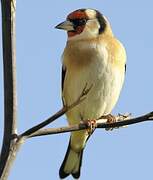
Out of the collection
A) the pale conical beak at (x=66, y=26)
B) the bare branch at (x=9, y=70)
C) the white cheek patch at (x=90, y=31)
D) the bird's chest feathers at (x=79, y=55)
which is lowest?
the bird's chest feathers at (x=79, y=55)

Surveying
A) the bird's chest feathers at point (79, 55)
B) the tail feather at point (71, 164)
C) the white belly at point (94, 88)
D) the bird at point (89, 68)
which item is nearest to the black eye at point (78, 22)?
the bird at point (89, 68)

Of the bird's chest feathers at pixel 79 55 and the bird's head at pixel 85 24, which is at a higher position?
the bird's head at pixel 85 24

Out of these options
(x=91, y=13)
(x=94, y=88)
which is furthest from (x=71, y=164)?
(x=91, y=13)

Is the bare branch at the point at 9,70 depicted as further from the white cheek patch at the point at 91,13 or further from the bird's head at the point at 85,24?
the white cheek patch at the point at 91,13

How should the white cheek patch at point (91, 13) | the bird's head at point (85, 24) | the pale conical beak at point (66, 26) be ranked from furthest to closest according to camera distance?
1. the white cheek patch at point (91, 13)
2. the bird's head at point (85, 24)
3. the pale conical beak at point (66, 26)

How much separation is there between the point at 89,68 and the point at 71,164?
110 centimetres

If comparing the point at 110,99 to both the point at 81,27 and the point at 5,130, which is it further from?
the point at 5,130

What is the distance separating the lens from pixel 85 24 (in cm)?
451

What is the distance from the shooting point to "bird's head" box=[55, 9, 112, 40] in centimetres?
437

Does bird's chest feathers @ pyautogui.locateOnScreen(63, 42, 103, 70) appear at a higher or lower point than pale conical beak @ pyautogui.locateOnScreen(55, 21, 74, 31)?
lower

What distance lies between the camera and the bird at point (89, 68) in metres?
3.91

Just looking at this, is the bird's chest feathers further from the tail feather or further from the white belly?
the tail feather

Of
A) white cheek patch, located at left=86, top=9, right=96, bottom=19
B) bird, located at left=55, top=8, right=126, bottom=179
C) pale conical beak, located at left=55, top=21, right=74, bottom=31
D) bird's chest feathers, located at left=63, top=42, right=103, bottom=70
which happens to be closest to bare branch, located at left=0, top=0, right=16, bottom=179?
bird, located at left=55, top=8, right=126, bottom=179

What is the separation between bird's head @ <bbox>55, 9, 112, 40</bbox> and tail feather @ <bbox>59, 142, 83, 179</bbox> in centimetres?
101
